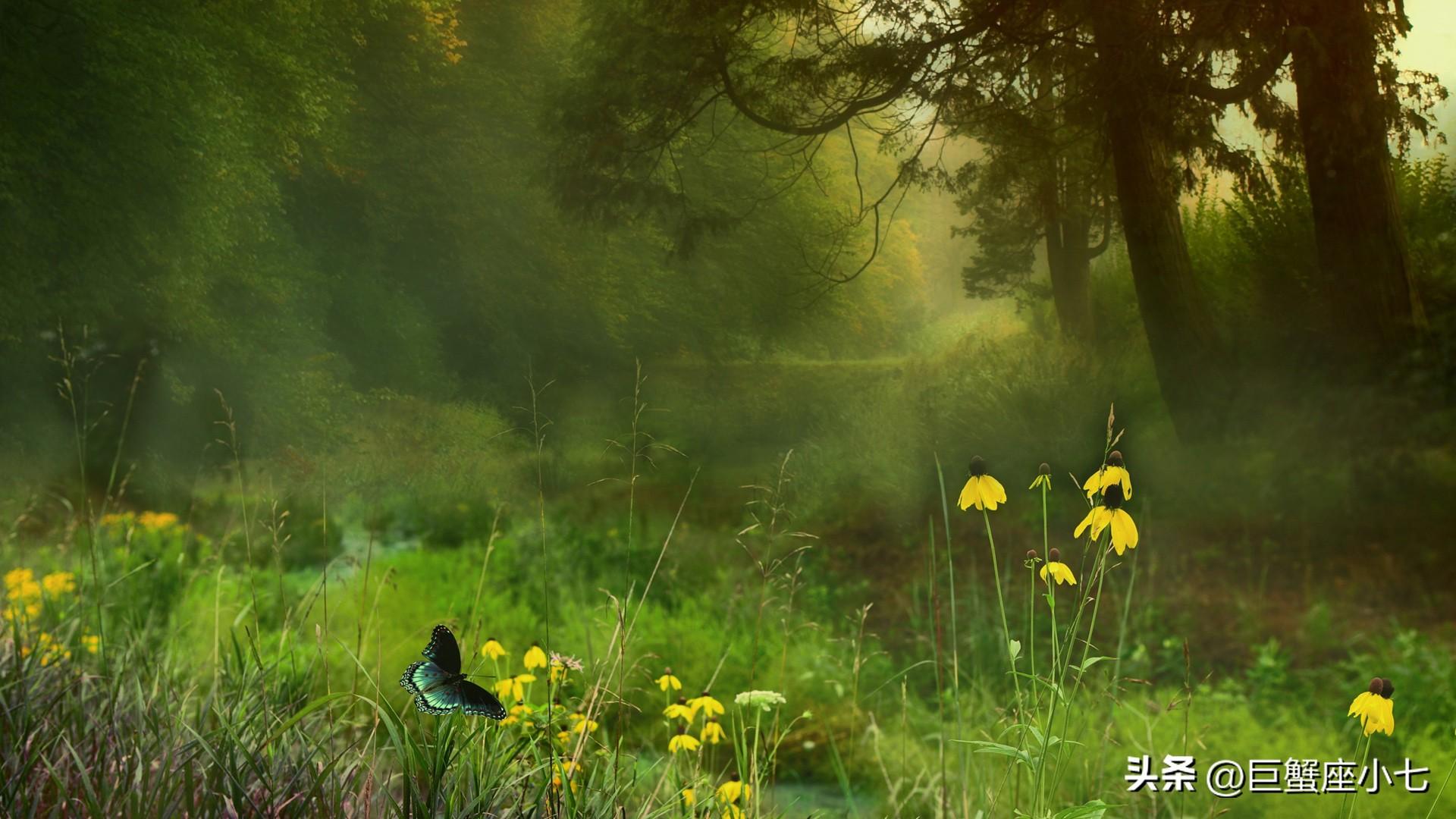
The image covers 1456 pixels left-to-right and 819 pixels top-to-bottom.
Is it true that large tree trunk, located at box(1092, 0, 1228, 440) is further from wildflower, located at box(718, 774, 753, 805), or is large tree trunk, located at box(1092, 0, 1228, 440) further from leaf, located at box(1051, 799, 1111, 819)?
leaf, located at box(1051, 799, 1111, 819)

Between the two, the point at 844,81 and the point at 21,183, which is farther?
the point at 21,183

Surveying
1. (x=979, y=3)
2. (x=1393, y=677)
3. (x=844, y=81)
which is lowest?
(x=1393, y=677)

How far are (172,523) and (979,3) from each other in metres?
3.90

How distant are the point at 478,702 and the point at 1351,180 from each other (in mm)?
3791

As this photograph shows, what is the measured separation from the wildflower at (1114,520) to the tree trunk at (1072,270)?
2781 mm

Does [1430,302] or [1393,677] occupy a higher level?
[1430,302]

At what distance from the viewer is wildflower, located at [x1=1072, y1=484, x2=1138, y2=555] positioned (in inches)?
48.1

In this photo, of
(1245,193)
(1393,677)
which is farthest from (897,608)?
(1245,193)

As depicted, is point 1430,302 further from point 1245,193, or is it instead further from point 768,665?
point 768,665

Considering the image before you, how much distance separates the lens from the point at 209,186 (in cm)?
401

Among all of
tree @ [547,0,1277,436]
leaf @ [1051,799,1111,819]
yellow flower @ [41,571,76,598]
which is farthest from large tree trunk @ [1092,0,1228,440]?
yellow flower @ [41,571,76,598]

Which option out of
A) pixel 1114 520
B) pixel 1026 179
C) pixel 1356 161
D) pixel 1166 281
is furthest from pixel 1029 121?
pixel 1114 520

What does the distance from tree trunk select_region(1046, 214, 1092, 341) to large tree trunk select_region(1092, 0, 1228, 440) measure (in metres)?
Result: 0.16

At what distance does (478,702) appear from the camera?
3.60ft
